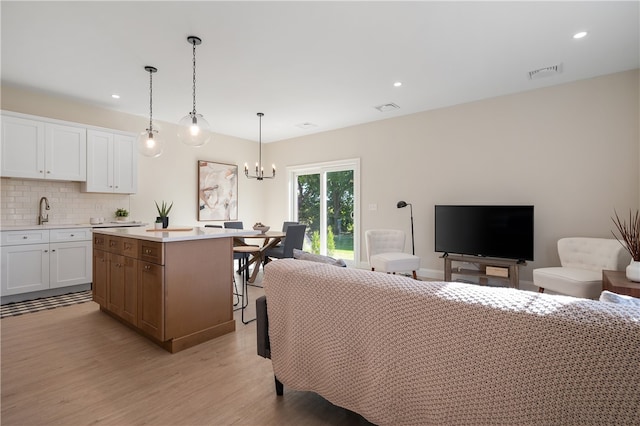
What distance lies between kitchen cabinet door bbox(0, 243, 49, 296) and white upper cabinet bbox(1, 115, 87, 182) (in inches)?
34.8

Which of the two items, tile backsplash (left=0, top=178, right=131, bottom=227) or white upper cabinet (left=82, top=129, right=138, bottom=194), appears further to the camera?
white upper cabinet (left=82, top=129, right=138, bottom=194)

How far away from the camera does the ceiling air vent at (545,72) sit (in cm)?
332

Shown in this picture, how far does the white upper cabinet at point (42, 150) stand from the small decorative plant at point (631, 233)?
20.1 feet

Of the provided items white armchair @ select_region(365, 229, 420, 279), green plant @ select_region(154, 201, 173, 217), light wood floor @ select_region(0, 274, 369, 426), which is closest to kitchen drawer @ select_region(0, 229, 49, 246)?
light wood floor @ select_region(0, 274, 369, 426)

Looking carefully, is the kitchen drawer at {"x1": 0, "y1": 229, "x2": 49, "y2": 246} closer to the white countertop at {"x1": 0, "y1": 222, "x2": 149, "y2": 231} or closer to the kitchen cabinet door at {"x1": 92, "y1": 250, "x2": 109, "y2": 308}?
the white countertop at {"x1": 0, "y1": 222, "x2": 149, "y2": 231}

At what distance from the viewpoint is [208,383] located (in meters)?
1.97

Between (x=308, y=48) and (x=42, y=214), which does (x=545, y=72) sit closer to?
(x=308, y=48)

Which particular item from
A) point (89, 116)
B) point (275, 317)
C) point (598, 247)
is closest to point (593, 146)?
point (598, 247)

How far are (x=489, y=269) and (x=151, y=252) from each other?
12.2ft

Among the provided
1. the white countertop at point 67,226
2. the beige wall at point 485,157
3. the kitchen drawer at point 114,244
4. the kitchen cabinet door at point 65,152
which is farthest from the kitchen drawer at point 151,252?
the beige wall at point 485,157

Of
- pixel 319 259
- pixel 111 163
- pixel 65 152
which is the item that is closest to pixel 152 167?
pixel 111 163

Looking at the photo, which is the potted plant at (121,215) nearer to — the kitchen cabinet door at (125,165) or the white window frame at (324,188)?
the kitchen cabinet door at (125,165)

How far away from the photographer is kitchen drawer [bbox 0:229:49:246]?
11.5 ft

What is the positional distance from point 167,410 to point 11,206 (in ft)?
12.7
